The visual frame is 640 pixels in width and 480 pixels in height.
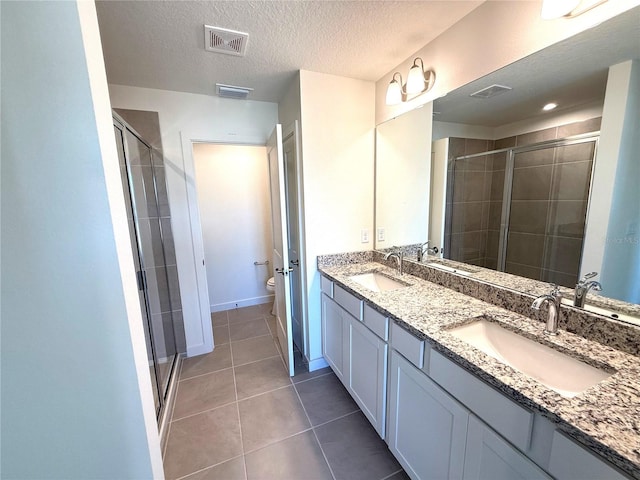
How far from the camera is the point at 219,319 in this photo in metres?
3.18

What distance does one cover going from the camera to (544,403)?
68cm

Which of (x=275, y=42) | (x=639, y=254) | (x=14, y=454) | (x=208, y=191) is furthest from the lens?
(x=208, y=191)

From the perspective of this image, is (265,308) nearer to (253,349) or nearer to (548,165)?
(253,349)

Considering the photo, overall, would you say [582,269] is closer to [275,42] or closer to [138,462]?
[138,462]

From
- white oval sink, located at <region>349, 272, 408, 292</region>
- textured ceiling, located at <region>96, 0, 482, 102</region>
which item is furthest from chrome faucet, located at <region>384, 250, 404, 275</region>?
textured ceiling, located at <region>96, 0, 482, 102</region>

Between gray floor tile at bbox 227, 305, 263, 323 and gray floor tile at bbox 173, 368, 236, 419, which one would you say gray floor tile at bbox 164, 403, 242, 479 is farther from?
gray floor tile at bbox 227, 305, 263, 323

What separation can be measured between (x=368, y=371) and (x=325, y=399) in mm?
598

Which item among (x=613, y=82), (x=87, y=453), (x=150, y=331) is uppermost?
(x=613, y=82)

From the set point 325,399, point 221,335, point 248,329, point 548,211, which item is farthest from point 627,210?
point 221,335

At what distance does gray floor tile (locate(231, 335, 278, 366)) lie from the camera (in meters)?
2.37

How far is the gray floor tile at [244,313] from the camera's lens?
10.4 feet

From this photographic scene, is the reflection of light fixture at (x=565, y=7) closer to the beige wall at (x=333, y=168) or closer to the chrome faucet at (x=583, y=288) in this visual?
the chrome faucet at (x=583, y=288)

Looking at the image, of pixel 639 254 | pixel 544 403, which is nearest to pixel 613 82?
pixel 639 254

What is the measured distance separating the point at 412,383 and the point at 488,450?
36 cm
